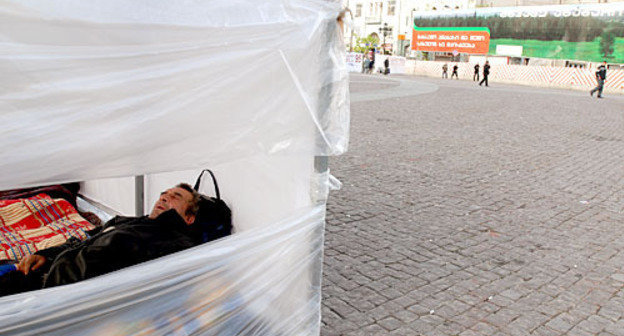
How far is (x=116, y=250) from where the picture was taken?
2.47 meters

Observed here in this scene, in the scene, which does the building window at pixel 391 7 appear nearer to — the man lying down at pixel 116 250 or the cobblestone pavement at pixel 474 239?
the cobblestone pavement at pixel 474 239

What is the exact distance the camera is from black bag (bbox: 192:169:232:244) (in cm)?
296

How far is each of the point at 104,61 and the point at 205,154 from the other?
546 millimetres

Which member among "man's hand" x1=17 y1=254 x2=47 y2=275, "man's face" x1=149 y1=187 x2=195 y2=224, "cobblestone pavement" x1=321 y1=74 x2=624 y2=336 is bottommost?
"cobblestone pavement" x1=321 y1=74 x2=624 y2=336

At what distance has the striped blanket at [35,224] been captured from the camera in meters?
3.58

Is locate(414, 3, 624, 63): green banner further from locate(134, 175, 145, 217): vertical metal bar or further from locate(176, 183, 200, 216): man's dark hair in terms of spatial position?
locate(176, 183, 200, 216): man's dark hair

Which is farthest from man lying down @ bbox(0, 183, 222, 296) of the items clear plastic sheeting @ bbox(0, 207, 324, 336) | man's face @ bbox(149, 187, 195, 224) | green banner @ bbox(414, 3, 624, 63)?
green banner @ bbox(414, 3, 624, 63)

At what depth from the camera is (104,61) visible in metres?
1.63

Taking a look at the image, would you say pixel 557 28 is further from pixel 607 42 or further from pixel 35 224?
pixel 35 224

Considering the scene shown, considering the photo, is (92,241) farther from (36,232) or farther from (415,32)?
(415,32)

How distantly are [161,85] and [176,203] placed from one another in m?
1.39

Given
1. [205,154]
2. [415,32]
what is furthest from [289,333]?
[415,32]

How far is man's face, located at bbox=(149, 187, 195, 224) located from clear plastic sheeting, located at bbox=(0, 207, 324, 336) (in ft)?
3.10

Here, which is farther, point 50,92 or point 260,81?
point 260,81
